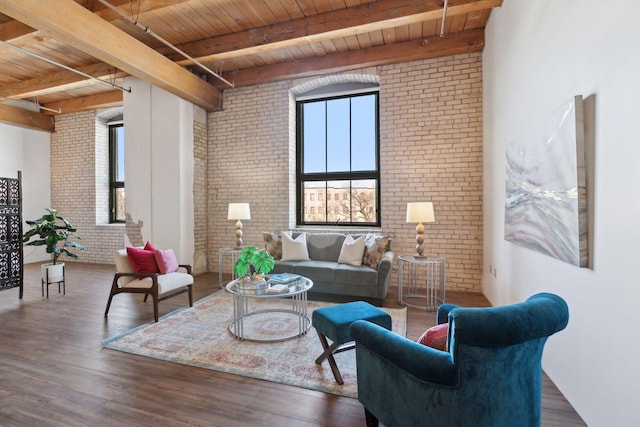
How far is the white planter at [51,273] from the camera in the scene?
14.6 feet

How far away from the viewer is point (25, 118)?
276 inches

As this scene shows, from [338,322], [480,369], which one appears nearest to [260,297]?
[338,322]

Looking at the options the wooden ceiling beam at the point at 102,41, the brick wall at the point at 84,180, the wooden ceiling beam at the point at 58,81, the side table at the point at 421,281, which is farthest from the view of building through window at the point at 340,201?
the brick wall at the point at 84,180

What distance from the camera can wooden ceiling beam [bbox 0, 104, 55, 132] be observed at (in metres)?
6.63

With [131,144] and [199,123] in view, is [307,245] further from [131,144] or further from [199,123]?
[131,144]

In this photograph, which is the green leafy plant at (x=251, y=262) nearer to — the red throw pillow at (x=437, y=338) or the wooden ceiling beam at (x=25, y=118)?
the red throw pillow at (x=437, y=338)

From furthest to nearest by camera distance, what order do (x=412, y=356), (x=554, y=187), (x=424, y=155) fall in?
(x=424, y=155) < (x=554, y=187) < (x=412, y=356)

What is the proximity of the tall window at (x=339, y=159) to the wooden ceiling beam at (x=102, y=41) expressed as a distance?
2082mm

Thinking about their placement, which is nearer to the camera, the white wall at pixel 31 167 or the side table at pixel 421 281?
the side table at pixel 421 281

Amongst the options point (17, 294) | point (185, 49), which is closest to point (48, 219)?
point (17, 294)

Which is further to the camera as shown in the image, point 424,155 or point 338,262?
point 424,155

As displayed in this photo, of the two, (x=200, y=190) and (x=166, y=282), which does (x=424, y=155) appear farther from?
(x=200, y=190)

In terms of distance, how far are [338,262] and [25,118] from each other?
8.09 m

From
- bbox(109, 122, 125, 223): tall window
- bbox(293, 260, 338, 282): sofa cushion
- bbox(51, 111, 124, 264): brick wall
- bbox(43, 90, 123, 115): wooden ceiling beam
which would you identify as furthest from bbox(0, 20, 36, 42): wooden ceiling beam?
bbox(293, 260, 338, 282): sofa cushion
